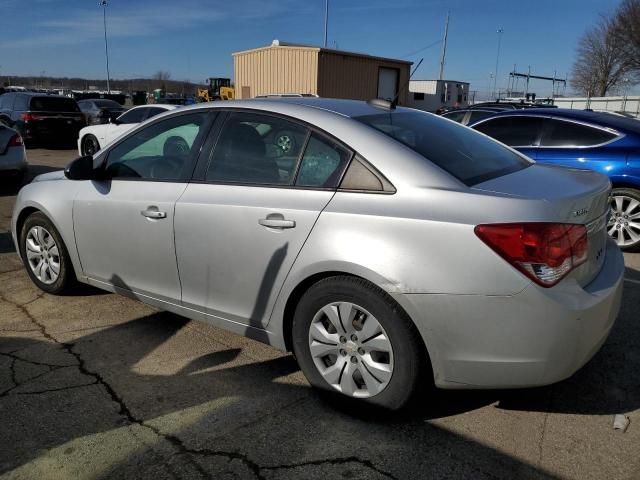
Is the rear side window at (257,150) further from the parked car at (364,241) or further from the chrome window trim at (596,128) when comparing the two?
the chrome window trim at (596,128)

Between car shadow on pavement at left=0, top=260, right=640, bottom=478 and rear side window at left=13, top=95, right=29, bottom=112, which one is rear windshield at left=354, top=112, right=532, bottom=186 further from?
rear side window at left=13, top=95, right=29, bottom=112

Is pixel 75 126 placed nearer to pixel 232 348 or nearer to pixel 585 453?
pixel 232 348

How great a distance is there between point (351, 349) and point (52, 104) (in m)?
15.7

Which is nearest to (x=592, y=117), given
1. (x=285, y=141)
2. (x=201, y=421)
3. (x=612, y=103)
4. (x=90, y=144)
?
(x=285, y=141)

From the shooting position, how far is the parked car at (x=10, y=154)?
28.8 ft

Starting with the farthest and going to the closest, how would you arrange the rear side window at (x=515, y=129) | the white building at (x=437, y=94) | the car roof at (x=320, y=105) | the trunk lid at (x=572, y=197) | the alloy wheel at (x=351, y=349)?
the white building at (x=437, y=94)
the rear side window at (x=515, y=129)
the car roof at (x=320, y=105)
the alloy wheel at (x=351, y=349)
the trunk lid at (x=572, y=197)

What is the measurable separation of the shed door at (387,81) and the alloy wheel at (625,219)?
77.0 feet

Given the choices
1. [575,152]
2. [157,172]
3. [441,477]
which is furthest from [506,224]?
[575,152]

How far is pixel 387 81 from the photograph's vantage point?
95.5ft

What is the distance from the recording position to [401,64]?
97.8 ft

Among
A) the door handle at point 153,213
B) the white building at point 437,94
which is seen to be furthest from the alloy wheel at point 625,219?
the white building at point 437,94

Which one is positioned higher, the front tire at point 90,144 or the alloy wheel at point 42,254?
the front tire at point 90,144

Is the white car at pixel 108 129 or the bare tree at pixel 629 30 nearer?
the white car at pixel 108 129

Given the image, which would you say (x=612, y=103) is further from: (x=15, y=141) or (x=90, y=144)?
(x=15, y=141)
